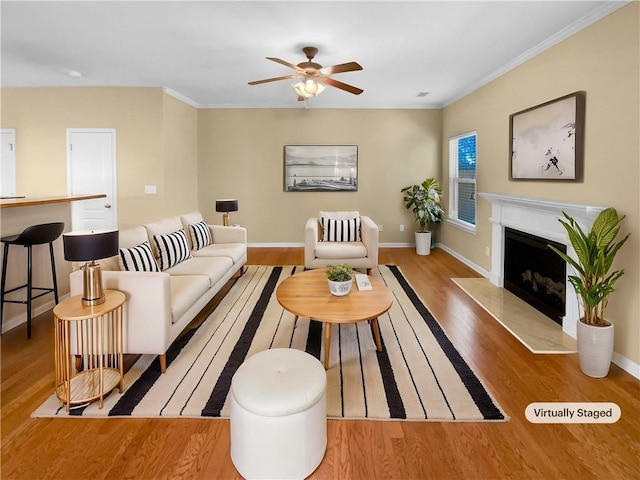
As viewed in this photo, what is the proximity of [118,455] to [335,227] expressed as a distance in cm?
385

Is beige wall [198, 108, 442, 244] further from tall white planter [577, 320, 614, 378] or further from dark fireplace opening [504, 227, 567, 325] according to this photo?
tall white planter [577, 320, 614, 378]

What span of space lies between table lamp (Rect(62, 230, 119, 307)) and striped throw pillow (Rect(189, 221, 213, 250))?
2.30 m

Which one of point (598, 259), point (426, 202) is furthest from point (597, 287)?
point (426, 202)

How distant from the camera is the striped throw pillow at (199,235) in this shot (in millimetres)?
4633

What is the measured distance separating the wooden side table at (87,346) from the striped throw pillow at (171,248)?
1255 mm

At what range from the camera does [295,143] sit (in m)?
6.82

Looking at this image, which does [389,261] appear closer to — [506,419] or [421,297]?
[421,297]


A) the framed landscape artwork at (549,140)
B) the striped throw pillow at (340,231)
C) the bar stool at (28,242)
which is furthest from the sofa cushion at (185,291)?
the framed landscape artwork at (549,140)

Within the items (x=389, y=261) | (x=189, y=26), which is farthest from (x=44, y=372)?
(x=389, y=261)

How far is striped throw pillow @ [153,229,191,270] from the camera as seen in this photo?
3.69m

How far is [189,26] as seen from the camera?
326 centimetres

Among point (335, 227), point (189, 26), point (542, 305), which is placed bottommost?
point (542, 305)

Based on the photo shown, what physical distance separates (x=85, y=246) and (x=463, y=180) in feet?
17.7

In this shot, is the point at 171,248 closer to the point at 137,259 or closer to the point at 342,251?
the point at 137,259
